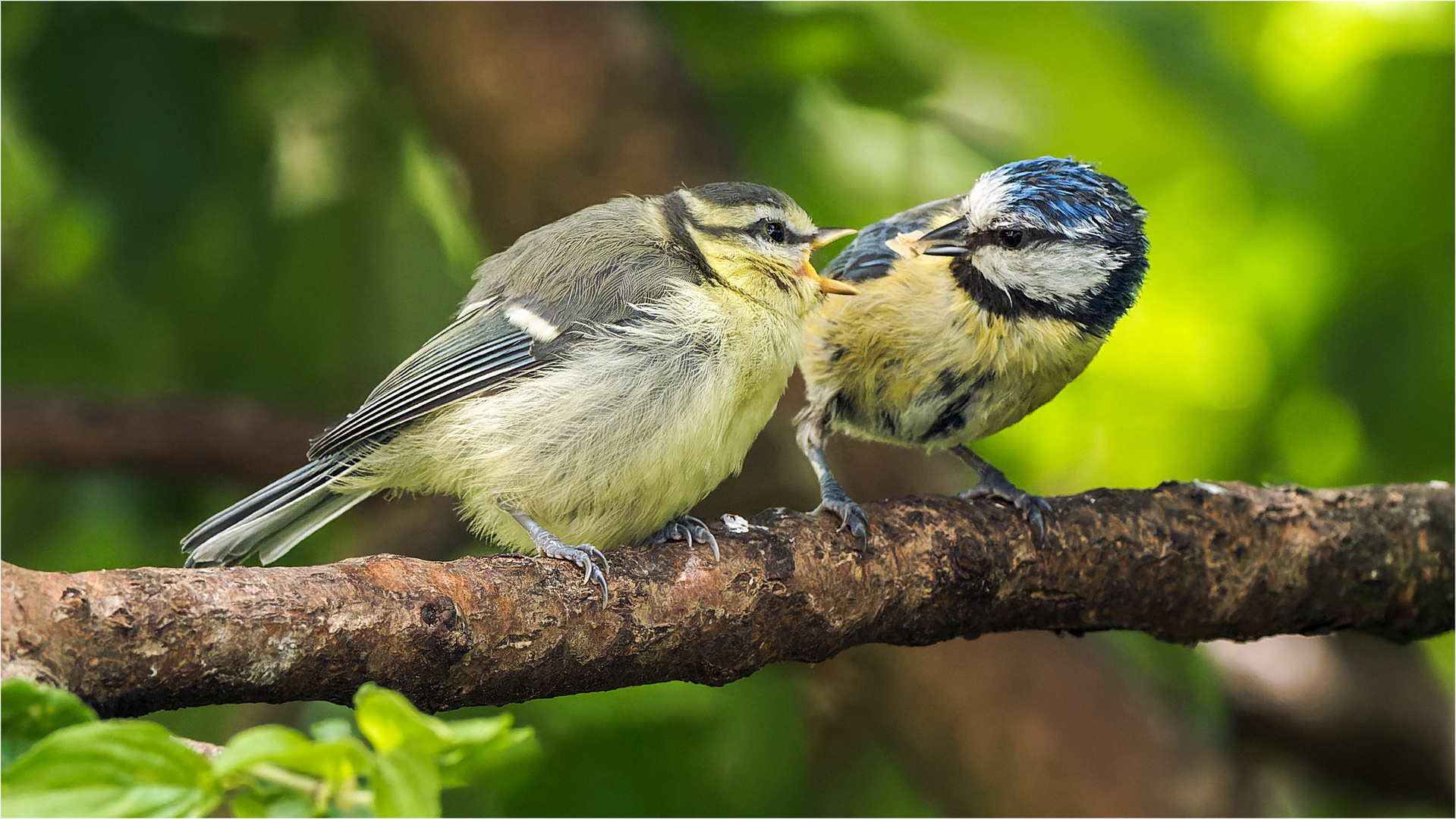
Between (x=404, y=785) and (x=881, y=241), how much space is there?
75.5 inches

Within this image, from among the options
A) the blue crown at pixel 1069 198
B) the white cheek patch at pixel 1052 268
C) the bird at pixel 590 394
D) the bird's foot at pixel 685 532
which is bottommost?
the bird's foot at pixel 685 532

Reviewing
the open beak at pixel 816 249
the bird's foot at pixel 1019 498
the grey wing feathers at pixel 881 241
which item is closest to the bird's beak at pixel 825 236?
the open beak at pixel 816 249

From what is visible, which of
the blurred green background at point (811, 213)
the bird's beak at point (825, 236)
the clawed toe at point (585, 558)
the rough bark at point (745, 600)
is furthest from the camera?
the blurred green background at point (811, 213)

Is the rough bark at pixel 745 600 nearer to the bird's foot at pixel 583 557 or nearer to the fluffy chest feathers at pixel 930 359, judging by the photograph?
the bird's foot at pixel 583 557

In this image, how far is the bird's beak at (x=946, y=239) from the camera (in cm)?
208

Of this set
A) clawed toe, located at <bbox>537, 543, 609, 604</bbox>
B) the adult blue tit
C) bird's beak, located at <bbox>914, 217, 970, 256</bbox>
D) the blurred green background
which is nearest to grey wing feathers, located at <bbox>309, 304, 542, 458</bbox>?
clawed toe, located at <bbox>537, 543, 609, 604</bbox>

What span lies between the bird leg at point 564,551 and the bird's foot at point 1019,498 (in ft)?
2.87

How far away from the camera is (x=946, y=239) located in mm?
2105

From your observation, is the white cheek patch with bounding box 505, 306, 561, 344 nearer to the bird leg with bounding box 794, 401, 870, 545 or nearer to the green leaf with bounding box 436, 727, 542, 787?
the bird leg with bounding box 794, 401, 870, 545

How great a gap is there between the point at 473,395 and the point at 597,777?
1.39 metres

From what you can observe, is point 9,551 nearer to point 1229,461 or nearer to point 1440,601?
point 1229,461

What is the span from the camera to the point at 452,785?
0.90m

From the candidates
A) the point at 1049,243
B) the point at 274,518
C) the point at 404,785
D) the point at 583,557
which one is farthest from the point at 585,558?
the point at 1049,243

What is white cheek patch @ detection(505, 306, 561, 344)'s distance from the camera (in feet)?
6.19
